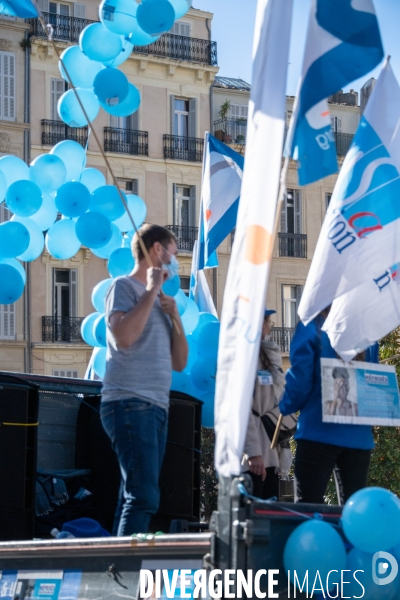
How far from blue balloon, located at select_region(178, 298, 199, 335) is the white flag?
3535mm

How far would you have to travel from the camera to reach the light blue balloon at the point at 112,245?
7582mm

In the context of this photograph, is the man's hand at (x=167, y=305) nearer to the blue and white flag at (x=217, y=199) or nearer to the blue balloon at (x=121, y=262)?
the blue balloon at (x=121, y=262)

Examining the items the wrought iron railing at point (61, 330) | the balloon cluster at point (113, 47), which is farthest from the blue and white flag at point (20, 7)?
the wrought iron railing at point (61, 330)

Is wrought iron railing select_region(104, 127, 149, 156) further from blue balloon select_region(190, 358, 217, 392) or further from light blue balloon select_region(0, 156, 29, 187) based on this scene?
blue balloon select_region(190, 358, 217, 392)

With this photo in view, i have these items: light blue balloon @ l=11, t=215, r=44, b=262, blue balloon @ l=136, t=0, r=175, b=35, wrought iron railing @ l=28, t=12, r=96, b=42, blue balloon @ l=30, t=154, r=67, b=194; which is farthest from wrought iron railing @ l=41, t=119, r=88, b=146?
blue balloon @ l=136, t=0, r=175, b=35

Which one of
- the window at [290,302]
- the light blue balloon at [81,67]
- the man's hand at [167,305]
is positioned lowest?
the man's hand at [167,305]

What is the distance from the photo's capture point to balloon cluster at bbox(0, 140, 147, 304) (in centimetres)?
736

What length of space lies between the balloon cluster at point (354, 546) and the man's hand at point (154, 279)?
3.93 ft

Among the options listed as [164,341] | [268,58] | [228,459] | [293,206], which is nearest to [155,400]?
[164,341]

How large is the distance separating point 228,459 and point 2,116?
2663cm

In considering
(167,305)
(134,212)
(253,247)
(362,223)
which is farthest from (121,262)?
(253,247)

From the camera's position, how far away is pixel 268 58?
4082mm

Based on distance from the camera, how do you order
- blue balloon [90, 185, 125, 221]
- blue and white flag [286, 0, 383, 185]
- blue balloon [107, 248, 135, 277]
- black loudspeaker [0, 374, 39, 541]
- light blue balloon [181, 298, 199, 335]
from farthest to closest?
1. blue balloon [90, 185, 125, 221]
2. light blue balloon [181, 298, 199, 335]
3. blue balloon [107, 248, 135, 277]
4. black loudspeaker [0, 374, 39, 541]
5. blue and white flag [286, 0, 383, 185]

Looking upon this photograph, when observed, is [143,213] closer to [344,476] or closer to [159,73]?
[344,476]
